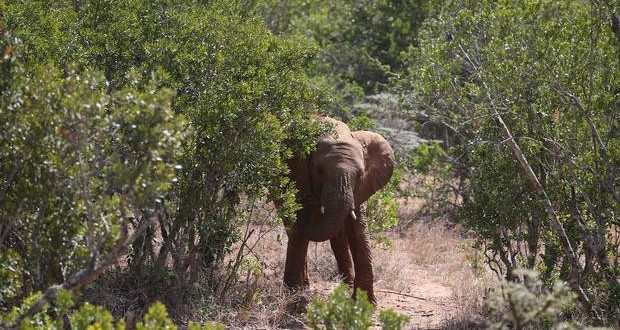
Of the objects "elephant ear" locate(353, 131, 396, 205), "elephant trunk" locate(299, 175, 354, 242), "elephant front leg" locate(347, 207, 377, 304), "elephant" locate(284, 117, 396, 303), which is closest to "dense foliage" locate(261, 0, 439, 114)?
"elephant ear" locate(353, 131, 396, 205)

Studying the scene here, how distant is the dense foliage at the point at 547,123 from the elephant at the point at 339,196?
1022mm

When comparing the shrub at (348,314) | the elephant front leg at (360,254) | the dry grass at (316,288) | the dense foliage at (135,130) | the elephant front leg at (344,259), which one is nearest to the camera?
the shrub at (348,314)

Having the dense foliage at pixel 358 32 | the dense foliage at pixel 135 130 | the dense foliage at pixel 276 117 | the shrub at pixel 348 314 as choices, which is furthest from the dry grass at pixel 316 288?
the dense foliage at pixel 358 32

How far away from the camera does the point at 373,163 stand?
12.8m

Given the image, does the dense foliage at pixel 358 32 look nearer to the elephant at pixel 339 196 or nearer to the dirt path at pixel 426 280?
the dirt path at pixel 426 280

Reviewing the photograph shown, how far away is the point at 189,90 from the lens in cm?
1090

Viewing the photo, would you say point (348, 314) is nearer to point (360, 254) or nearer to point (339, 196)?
point (339, 196)

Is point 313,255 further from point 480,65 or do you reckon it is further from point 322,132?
point 480,65

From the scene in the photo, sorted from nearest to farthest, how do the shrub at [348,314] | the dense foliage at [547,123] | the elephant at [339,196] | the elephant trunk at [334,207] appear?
the shrub at [348,314]
the dense foliage at [547,123]
the elephant trunk at [334,207]
the elephant at [339,196]

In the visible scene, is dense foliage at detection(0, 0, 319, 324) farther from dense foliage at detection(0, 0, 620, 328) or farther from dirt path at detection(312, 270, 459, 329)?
dirt path at detection(312, 270, 459, 329)

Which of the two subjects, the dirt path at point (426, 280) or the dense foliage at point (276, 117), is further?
the dirt path at point (426, 280)

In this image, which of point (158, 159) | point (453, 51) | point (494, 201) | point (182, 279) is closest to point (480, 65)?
point (453, 51)

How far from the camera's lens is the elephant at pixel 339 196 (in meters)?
11.6

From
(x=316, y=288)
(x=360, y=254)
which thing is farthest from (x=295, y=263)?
(x=316, y=288)
